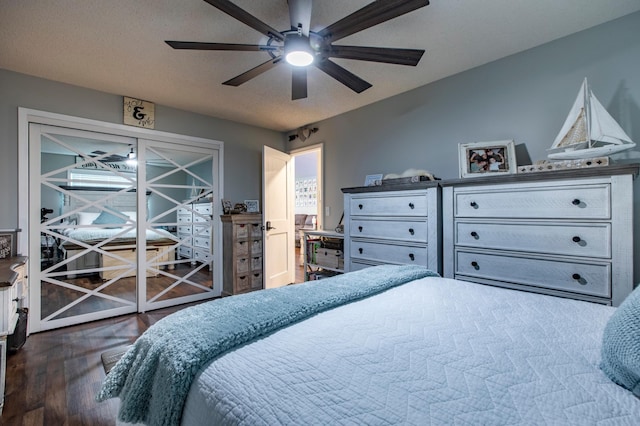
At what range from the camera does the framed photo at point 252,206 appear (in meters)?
4.17

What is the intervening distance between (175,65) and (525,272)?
304cm

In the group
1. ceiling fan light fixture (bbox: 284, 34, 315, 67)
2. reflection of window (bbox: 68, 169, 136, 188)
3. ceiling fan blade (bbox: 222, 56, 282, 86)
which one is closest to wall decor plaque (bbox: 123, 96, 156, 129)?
reflection of window (bbox: 68, 169, 136, 188)

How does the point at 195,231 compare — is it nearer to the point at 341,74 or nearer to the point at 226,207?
the point at 226,207

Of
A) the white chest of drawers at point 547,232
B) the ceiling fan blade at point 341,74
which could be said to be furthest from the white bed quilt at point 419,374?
the ceiling fan blade at point 341,74

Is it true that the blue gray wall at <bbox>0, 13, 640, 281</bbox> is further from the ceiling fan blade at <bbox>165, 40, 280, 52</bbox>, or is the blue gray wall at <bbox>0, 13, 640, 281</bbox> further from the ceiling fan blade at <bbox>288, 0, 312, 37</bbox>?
the ceiling fan blade at <bbox>165, 40, 280, 52</bbox>

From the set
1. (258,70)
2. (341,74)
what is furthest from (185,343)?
(341,74)

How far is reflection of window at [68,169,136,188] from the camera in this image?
9.87ft

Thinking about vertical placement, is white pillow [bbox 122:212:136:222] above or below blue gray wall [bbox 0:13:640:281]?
below

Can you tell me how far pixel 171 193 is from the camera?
141 inches

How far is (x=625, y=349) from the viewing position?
25.0 inches

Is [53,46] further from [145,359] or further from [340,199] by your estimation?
[340,199]

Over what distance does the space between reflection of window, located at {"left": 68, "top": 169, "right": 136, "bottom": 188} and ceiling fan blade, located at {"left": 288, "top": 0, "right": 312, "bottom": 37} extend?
8.72ft

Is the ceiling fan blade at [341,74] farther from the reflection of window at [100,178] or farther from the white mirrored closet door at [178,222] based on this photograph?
the reflection of window at [100,178]

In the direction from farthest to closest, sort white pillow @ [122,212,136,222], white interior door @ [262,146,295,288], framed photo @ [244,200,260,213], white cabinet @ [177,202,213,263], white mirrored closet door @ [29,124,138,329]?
framed photo @ [244,200,260,213], white interior door @ [262,146,295,288], white cabinet @ [177,202,213,263], white pillow @ [122,212,136,222], white mirrored closet door @ [29,124,138,329]
